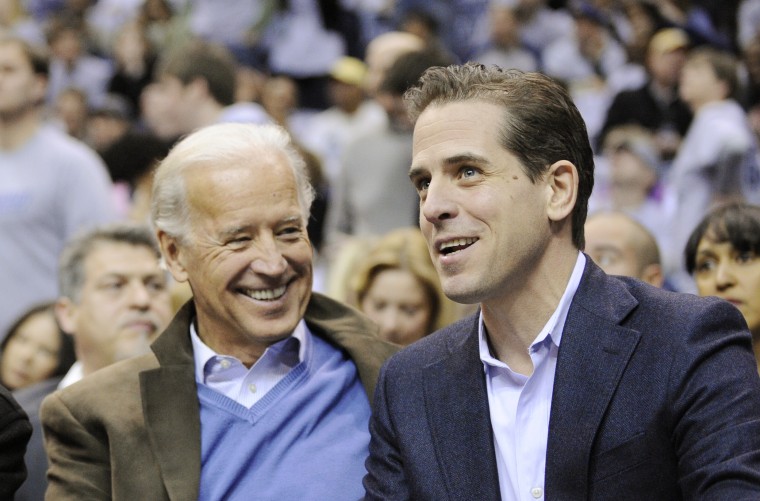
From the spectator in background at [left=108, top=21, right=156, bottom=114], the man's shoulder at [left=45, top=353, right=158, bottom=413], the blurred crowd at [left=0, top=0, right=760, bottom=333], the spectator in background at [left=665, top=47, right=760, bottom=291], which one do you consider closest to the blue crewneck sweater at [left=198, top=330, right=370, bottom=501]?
the man's shoulder at [left=45, top=353, right=158, bottom=413]

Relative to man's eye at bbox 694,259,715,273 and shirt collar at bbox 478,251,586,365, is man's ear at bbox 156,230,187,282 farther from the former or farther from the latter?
man's eye at bbox 694,259,715,273

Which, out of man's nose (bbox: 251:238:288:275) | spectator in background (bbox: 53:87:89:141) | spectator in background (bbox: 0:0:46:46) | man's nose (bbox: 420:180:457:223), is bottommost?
A: man's nose (bbox: 251:238:288:275)

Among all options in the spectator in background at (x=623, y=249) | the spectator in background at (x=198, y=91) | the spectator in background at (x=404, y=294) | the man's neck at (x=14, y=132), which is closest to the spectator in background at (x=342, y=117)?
the spectator in background at (x=198, y=91)

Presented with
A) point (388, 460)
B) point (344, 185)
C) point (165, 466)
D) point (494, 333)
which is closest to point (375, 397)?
point (388, 460)

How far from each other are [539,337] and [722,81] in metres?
5.48

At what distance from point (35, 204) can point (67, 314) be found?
1.47 meters

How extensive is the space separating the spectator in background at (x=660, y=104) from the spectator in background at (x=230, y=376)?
6269 millimetres

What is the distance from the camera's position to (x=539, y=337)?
9.27 feet

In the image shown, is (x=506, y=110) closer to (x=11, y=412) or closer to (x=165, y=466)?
(x=165, y=466)

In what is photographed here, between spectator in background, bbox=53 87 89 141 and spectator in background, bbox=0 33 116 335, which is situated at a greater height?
spectator in background, bbox=53 87 89 141

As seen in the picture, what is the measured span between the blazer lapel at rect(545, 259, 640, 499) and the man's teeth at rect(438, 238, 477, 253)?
28cm

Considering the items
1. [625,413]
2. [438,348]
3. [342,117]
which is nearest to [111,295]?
[438,348]

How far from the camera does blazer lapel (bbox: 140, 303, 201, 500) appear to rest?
3230 millimetres

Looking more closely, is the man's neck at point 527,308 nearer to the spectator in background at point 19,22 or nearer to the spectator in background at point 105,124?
the spectator in background at point 105,124
